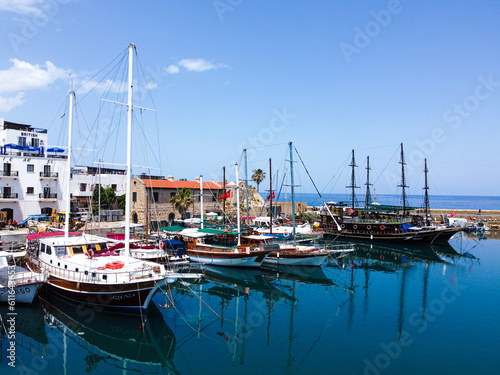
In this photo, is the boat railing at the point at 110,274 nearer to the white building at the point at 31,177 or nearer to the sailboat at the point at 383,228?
the white building at the point at 31,177

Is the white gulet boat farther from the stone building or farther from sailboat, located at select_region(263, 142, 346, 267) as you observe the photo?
the stone building

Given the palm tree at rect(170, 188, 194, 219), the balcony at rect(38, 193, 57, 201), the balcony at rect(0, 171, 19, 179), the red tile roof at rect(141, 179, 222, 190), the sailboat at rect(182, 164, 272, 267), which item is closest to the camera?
the sailboat at rect(182, 164, 272, 267)

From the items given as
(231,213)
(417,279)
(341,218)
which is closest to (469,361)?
(417,279)

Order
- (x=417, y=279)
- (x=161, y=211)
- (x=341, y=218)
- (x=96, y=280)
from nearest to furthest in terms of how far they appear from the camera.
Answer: (x=96, y=280)
(x=417, y=279)
(x=161, y=211)
(x=341, y=218)

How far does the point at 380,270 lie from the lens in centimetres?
3325

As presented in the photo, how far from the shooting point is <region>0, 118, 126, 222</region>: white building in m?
41.7

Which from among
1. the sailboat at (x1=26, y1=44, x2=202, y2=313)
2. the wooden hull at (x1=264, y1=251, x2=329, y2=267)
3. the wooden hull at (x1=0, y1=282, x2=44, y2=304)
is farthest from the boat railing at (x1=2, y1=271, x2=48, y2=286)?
the wooden hull at (x1=264, y1=251, x2=329, y2=267)

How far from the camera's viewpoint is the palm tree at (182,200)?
5078 centimetres

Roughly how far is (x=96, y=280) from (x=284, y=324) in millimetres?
10692

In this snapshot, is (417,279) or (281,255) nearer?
(417,279)

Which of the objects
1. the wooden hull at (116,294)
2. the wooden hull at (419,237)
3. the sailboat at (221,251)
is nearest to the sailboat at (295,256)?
the sailboat at (221,251)

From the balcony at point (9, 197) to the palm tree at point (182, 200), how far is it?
19.3 metres

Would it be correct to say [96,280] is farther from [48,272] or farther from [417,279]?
[417,279]

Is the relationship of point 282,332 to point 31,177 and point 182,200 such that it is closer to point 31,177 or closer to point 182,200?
point 182,200
